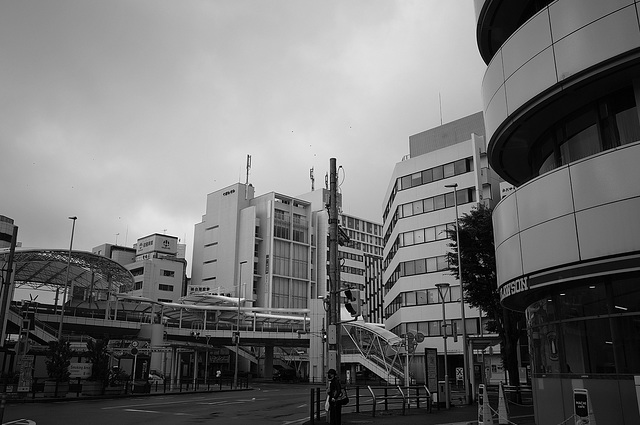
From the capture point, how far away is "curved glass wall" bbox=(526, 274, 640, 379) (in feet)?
40.9

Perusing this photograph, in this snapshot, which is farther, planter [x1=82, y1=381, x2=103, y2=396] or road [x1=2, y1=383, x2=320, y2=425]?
planter [x1=82, y1=381, x2=103, y2=396]

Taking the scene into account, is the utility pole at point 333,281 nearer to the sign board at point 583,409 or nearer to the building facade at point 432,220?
the sign board at point 583,409

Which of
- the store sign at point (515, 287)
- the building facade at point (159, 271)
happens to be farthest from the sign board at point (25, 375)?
the building facade at point (159, 271)

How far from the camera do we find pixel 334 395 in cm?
1603

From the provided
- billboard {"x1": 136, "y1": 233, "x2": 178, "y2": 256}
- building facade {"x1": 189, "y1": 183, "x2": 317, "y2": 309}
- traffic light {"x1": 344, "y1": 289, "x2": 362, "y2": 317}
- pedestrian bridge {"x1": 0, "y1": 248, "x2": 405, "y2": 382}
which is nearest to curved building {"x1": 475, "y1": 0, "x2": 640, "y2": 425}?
traffic light {"x1": 344, "y1": 289, "x2": 362, "y2": 317}

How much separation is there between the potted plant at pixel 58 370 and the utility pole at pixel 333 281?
21002 millimetres

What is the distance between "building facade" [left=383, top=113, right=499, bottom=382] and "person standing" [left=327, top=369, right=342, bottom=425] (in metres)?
38.7

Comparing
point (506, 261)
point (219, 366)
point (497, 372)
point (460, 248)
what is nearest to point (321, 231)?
point (219, 366)

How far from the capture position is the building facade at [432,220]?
185 feet

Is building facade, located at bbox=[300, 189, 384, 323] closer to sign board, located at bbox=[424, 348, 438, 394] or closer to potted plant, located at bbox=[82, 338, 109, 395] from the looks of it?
potted plant, located at bbox=[82, 338, 109, 395]

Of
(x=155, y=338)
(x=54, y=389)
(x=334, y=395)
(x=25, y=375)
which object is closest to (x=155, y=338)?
(x=155, y=338)

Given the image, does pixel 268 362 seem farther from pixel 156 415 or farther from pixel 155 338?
pixel 156 415

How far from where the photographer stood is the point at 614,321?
41.9ft

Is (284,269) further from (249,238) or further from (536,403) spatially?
(536,403)
